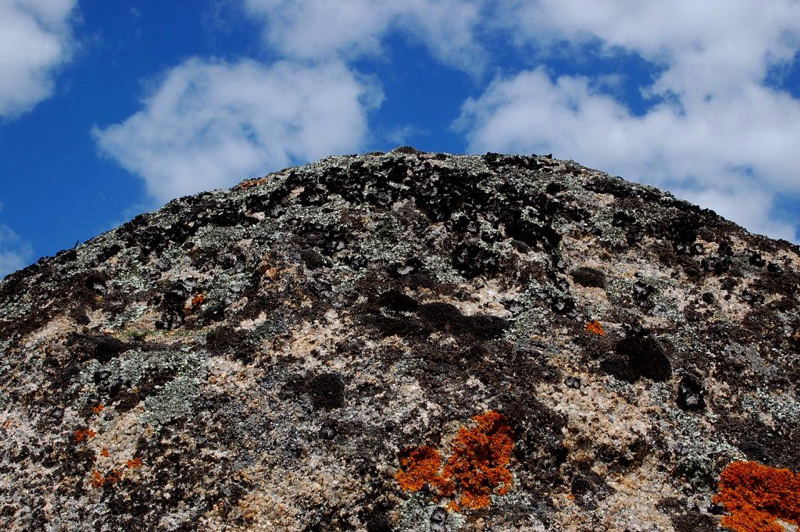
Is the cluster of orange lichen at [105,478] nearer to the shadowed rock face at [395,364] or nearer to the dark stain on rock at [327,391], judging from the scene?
the shadowed rock face at [395,364]

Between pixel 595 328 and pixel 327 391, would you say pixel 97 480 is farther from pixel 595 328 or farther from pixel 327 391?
pixel 595 328

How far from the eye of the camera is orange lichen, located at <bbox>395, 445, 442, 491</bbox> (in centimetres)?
2120

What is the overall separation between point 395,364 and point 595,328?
1012 cm

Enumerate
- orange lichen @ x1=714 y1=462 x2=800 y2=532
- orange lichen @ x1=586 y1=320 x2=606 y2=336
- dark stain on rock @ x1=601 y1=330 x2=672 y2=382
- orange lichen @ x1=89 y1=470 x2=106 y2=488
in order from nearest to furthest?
1. orange lichen @ x1=714 y1=462 x2=800 y2=532
2. orange lichen @ x1=89 y1=470 x2=106 y2=488
3. dark stain on rock @ x1=601 y1=330 x2=672 y2=382
4. orange lichen @ x1=586 y1=320 x2=606 y2=336

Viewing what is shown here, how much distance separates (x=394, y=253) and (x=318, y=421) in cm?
1297

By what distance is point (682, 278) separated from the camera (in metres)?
34.2

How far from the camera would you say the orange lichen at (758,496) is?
2022cm

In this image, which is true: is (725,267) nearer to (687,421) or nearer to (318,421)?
(687,421)

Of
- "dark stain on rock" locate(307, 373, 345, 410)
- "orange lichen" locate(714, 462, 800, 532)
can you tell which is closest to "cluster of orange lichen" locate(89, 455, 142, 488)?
"dark stain on rock" locate(307, 373, 345, 410)

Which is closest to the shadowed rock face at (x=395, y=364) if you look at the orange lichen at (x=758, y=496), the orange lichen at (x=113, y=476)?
the orange lichen at (x=113, y=476)

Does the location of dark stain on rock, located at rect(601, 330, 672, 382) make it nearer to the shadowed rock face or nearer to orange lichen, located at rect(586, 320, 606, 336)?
the shadowed rock face

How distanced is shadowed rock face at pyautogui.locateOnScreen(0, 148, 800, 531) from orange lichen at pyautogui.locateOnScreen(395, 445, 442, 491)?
81mm

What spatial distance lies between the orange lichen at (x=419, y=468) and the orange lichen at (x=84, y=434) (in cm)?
1209

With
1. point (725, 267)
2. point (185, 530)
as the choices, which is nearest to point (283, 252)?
point (185, 530)
